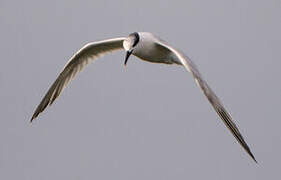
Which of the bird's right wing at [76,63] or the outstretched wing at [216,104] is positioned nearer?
the outstretched wing at [216,104]

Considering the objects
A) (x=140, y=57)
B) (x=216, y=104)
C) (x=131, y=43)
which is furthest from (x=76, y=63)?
(x=216, y=104)

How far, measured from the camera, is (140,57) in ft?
27.6

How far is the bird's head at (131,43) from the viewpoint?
805cm

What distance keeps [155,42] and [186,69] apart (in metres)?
1.39

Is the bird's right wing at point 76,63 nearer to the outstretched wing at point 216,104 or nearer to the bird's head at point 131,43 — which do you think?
the bird's head at point 131,43

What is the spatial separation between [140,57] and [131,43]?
324 mm

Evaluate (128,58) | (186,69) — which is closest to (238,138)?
(186,69)

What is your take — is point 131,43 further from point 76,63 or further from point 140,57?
point 76,63

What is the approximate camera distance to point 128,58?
798cm

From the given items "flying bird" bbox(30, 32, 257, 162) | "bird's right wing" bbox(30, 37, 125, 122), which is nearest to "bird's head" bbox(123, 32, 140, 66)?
"flying bird" bbox(30, 32, 257, 162)

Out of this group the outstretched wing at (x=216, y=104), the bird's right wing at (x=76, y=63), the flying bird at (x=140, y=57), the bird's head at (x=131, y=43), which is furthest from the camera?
the bird's right wing at (x=76, y=63)

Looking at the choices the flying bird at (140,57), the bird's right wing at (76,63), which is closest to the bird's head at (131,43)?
the flying bird at (140,57)

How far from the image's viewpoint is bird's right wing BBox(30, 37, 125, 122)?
9.46 metres

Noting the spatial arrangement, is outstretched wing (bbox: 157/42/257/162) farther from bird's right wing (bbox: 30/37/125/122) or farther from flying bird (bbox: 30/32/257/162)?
bird's right wing (bbox: 30/37/125/122)
